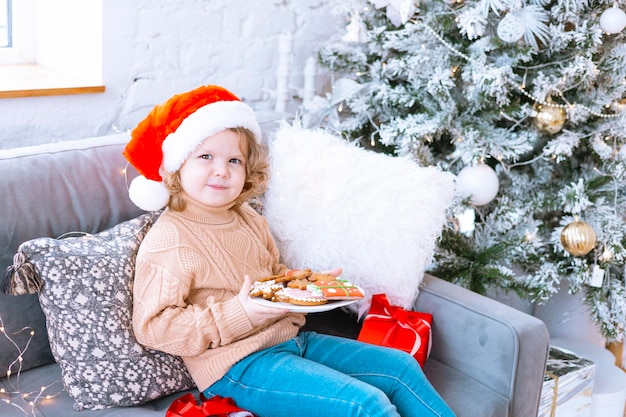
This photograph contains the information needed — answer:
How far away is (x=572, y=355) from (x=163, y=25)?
1653 millimetres

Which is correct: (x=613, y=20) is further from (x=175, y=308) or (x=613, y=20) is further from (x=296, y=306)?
(x=175, y=308)

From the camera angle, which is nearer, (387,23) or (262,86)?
(387,23)

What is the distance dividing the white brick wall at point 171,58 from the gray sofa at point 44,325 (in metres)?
0.31

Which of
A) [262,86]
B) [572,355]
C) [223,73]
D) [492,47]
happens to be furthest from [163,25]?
[572,355]

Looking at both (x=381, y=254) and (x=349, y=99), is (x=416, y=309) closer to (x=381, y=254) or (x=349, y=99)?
(x=381, y=254)

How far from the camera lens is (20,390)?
1579 mm

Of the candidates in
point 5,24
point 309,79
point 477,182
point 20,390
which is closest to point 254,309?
point 20,390

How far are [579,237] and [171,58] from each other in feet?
4.54

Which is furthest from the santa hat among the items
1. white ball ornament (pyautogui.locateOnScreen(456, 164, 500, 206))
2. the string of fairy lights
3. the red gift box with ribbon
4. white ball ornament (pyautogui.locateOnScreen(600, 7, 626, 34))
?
white ball ornament (pyautogui.locateOnScreen(600, 7, 626, 34))

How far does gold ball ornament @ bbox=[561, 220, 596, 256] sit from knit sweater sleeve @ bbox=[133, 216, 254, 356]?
3.76ft

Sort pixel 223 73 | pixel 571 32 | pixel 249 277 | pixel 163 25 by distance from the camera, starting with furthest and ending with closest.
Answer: pixel 223 73 → pixel 163 25 → pixel 571 32 → pixel 249 277

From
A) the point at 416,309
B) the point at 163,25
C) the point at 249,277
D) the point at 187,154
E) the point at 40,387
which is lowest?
the point at 40,387

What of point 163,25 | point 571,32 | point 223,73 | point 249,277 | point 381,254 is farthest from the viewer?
point 223,73

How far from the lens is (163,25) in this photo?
228 cm
